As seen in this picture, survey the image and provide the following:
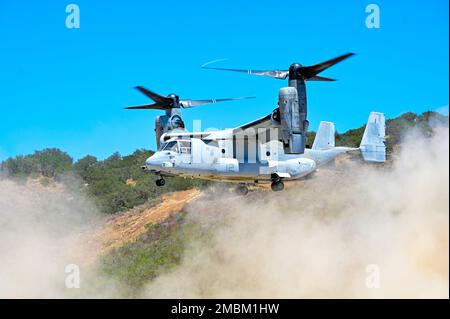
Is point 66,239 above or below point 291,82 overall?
below

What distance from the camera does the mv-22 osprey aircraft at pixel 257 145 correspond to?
1222 inches

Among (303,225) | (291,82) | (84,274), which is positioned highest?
(291,82)

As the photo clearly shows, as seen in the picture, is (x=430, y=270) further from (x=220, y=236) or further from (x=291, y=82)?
(x=220, y=236)

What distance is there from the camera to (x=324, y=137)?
39.0 metres

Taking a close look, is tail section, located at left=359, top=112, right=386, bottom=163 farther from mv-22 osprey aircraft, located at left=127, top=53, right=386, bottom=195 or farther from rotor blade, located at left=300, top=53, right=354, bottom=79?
rotor blade, located at left=300, top=53, right=354, bottom=79

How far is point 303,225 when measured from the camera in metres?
43.4

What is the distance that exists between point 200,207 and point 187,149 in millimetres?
19356

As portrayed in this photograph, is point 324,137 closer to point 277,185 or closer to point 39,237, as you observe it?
point 277,185

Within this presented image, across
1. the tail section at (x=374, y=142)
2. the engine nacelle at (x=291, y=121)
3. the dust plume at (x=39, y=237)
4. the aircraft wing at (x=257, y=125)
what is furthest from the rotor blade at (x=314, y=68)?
the dust plume at (x=39, y=237)

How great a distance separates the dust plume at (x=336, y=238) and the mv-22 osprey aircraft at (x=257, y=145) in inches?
179

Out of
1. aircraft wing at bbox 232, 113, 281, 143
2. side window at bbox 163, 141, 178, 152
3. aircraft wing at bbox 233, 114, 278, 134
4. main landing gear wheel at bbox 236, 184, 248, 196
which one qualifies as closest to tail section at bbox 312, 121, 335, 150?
aircraft wing at bbox 232, 113, 281, 143

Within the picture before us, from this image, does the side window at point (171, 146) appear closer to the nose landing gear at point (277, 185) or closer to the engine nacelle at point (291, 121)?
the nose landing gear at point (277, 185)

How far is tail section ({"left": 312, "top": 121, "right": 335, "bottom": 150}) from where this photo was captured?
38.7 metres
